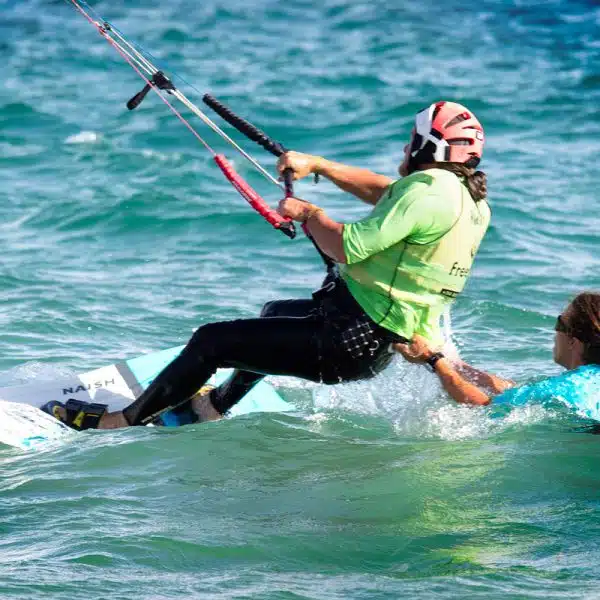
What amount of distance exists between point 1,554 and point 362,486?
1.75m

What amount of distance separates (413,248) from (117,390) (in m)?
2.60

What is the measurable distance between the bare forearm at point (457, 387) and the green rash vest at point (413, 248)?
0.31 m

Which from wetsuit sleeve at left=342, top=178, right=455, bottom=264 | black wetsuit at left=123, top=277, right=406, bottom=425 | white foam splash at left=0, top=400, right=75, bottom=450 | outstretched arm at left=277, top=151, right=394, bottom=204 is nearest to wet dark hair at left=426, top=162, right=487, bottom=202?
wetsuit sleeve at left=342, top=178, right=455, bottom=264

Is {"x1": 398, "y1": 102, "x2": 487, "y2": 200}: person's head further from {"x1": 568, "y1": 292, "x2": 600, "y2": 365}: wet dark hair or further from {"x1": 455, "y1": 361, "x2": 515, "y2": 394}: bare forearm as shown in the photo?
{"x1": 455, "y1": 361, "x2": 515, "y2": 394}: bare forearm

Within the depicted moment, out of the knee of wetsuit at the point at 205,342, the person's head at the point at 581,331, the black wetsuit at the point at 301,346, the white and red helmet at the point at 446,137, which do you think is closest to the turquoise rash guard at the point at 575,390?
the person's head at the point at 581,331

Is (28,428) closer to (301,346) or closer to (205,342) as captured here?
(205,342)

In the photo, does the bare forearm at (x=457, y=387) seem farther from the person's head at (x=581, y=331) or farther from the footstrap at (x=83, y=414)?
the footstrap at (x=83, y=414)

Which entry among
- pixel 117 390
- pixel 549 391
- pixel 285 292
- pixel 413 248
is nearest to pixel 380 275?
pixel 413 248

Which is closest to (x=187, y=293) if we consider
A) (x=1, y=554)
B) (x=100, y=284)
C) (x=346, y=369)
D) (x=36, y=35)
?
(x=100, y=284)

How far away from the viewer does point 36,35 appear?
20609 millimetres

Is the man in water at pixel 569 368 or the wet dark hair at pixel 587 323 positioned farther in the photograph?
the wet dark hair at pixel 587 323

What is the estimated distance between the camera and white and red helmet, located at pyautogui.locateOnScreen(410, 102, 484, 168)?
19.2 ft

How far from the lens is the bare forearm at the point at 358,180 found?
256 inches

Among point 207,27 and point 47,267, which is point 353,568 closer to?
point 47,267
